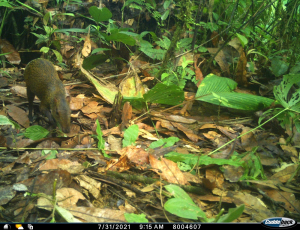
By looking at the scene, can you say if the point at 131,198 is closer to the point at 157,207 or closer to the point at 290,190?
the point at 157,207

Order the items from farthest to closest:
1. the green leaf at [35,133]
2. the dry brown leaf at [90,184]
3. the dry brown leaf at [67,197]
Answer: the green leaf at [35,133], the dry brown leaf at [90,184], the dry brown leaf at [67,197]

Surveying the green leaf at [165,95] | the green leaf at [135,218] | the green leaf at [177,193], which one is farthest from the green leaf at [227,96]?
the green leaf at [135,218]

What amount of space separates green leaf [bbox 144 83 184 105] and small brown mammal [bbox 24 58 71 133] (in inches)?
45.6

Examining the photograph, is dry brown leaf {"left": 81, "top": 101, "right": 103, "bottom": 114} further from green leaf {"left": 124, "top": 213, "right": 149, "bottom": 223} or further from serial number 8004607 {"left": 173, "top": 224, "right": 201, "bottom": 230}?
serial number 8004607 {"left": 173, "top": 224, "right": 201, "bottom": 230}

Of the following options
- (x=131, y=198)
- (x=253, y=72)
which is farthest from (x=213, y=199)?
(x=253, y=72)

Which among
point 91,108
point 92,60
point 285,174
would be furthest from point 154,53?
point 285,174

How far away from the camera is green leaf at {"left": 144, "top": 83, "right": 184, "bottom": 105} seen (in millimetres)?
3355

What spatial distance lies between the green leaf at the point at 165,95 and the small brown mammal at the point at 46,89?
116 cm

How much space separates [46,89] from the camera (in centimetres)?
414

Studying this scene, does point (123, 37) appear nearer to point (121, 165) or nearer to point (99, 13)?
point (99, 13)

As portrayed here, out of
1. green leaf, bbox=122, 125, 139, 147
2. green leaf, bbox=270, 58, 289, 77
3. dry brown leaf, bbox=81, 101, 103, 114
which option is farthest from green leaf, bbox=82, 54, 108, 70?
green leaf, bbox=270, 58, 289, 77

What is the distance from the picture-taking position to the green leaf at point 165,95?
3.36 meters

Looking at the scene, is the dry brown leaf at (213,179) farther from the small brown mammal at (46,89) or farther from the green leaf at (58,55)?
the green leaf at (58,55)

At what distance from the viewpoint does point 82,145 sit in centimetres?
301
